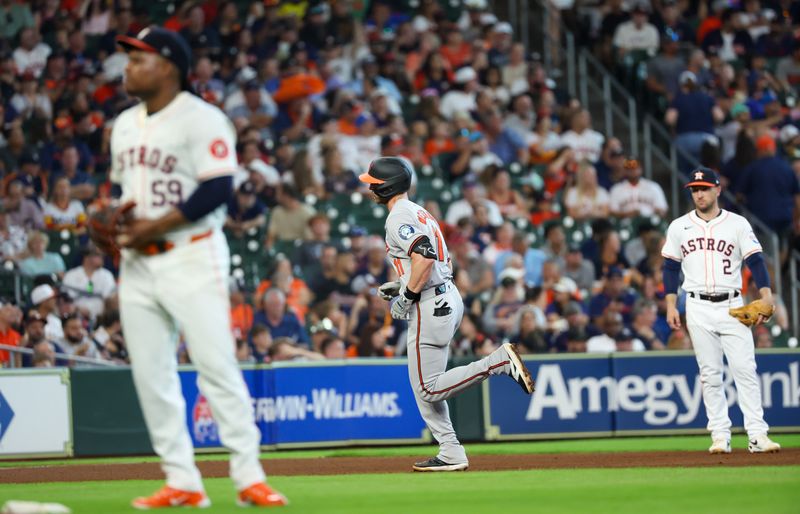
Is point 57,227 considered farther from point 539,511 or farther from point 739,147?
point 539,511

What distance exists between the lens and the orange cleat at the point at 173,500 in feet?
21.1

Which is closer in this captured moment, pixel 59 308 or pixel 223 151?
pixel 223 151

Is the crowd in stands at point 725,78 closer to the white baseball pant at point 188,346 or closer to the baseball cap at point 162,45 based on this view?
the baseball cap at point 162,45

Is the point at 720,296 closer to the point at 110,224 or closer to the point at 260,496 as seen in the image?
the point at 260,496

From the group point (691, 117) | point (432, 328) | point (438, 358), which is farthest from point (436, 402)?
point (691, 117)

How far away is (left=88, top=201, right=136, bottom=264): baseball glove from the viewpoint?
6.44 m

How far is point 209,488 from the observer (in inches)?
311

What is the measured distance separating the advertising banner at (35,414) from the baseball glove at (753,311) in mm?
6840

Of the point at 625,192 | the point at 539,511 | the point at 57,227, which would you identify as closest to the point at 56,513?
the point at 539,511

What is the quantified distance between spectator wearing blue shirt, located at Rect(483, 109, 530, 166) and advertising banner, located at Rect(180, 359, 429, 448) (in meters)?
6.54

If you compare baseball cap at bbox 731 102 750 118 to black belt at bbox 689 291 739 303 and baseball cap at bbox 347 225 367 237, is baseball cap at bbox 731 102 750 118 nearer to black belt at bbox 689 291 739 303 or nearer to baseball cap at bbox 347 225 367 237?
baseball cap at bbox 347 225 367 237

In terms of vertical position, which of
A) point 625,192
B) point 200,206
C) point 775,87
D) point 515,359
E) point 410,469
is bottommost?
point 410,469

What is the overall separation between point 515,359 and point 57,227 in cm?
911

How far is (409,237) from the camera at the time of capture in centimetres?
918
